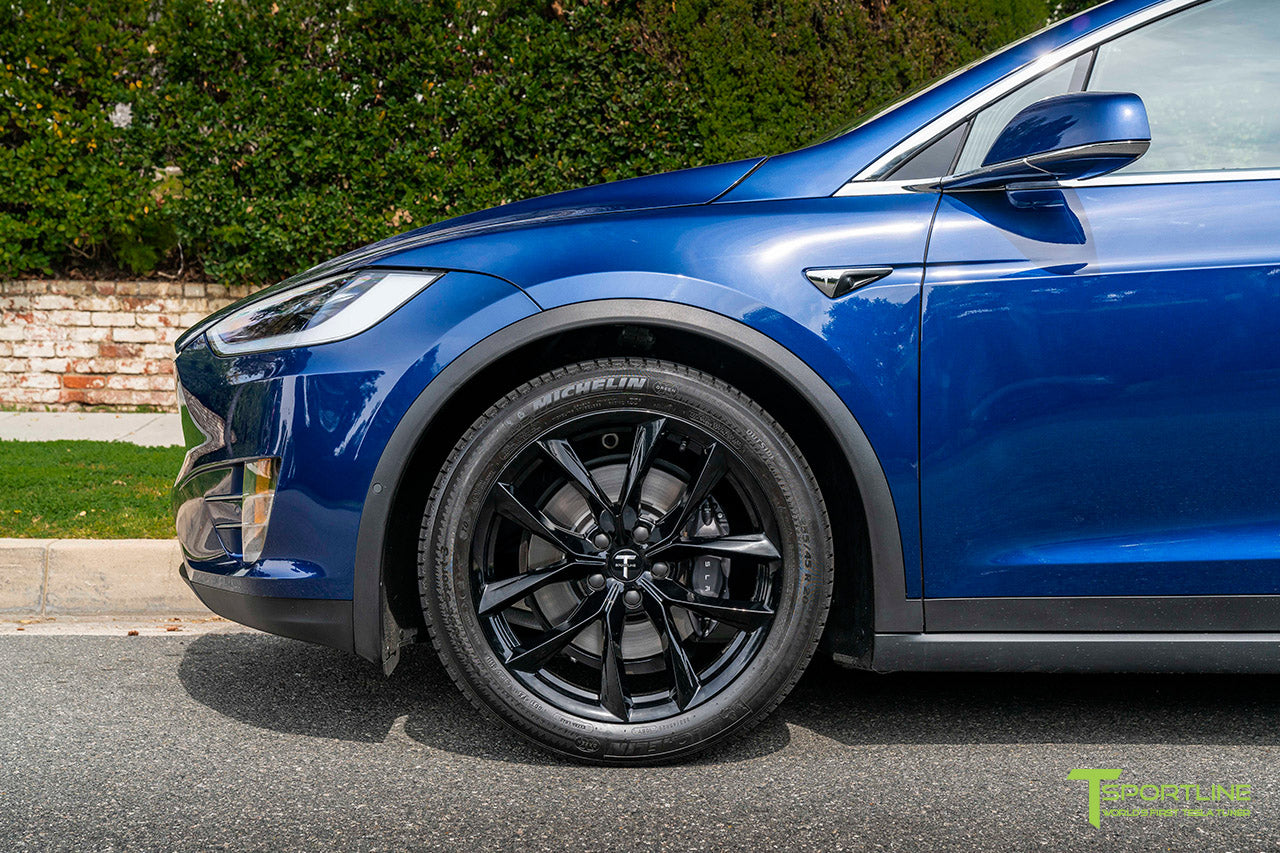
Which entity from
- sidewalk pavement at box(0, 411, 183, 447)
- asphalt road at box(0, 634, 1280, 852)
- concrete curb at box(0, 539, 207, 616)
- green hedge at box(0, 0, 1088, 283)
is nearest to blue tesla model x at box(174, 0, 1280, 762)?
asphalt road at box(0, 634, 1280, 852)

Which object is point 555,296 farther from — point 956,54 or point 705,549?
point 956,54

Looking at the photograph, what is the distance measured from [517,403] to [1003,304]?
103 centimetres

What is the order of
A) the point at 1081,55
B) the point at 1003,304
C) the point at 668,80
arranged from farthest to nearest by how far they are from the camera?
the point at 668,80
the point at 1081,55
the point at 1003,304

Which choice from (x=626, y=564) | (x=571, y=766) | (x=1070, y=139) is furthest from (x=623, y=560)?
(x=1070, y=139)

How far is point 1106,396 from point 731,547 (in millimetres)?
819

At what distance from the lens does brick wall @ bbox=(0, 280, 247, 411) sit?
736 centimetres

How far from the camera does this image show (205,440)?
7.97 ft

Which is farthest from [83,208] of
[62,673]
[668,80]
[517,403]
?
[517,403]

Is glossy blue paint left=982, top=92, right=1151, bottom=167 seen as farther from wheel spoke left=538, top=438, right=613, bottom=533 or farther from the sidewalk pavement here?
the sidewalk pavement

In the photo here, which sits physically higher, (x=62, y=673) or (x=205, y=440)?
(x=205, y=440)

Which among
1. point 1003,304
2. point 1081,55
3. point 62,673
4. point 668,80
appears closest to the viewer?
point 1003,304

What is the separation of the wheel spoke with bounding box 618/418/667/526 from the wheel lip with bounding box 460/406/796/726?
33 mm

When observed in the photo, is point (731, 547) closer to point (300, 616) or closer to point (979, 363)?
point (979, 363)

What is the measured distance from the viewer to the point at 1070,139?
2.09m
